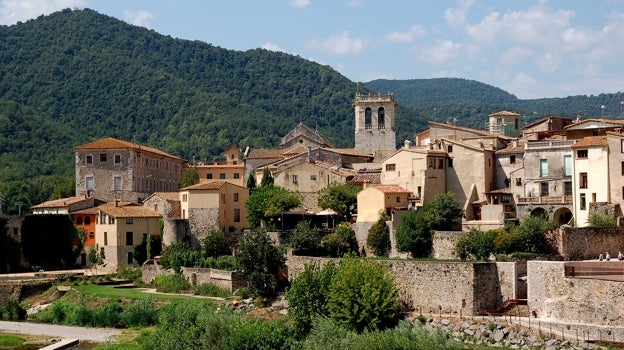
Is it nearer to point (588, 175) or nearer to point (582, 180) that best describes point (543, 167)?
point (582, 180)

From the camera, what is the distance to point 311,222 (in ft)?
215

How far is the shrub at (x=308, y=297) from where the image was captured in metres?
47.0

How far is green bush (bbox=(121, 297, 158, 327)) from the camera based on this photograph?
5471 cm

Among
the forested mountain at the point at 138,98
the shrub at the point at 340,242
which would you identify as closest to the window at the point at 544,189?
the shrub at the point at 340,242

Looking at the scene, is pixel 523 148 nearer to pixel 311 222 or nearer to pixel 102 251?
pixel 311 222

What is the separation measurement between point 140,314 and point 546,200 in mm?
24023

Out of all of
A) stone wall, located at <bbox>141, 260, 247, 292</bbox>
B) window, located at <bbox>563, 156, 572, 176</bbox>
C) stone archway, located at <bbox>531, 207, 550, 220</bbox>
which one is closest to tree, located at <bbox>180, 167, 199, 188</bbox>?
stone wall, located at <bbox>141, 260, 247, 292</bbox>

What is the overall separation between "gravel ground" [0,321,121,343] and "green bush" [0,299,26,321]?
1.58 m

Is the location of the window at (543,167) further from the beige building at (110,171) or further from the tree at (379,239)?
the beige building at (110,171)

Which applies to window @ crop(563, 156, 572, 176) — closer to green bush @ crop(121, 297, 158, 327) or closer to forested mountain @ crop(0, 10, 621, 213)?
green bush @ crop(121, 297, 158, 327)

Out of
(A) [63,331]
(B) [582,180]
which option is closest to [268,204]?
(A) [63,331]

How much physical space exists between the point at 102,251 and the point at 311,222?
49.2 ft

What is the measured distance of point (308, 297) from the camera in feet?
158

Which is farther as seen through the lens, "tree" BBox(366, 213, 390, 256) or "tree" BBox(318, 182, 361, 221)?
"tree" BBox(318, 182, 361, 221)
